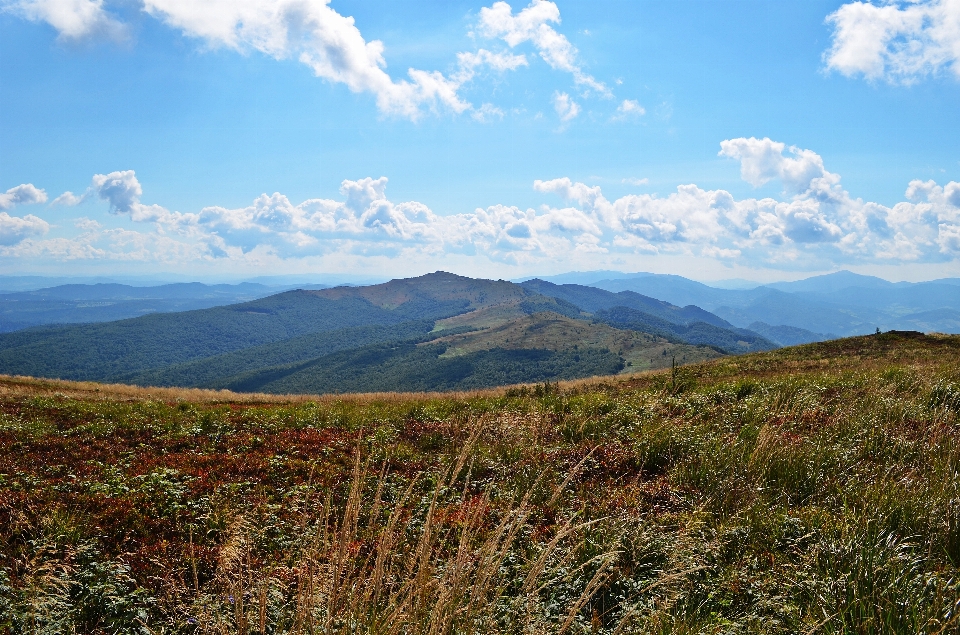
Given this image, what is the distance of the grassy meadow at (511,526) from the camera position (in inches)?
144

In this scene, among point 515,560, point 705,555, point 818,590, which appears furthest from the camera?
point 515,560

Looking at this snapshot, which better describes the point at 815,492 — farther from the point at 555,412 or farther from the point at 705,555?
the point at 555,412

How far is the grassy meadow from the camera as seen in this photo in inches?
144

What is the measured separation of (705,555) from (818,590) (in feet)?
3.68

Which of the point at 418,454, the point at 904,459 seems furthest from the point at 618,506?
the point at 418,454

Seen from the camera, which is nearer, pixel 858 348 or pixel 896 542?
pixel 896 542

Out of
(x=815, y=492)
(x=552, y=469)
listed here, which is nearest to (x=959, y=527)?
(x=815, y=492)

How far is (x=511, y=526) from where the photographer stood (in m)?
3.90

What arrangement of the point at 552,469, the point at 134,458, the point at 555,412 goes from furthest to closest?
the point at 555,412 < the point at 134,458 < the point at 552,469

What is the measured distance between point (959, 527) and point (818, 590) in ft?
6.16

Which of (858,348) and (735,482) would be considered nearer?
(735,482)

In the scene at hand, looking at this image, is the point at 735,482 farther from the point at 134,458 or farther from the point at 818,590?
the point at 134,458

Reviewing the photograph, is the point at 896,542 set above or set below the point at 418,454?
above

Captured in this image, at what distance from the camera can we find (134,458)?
1045 cm
